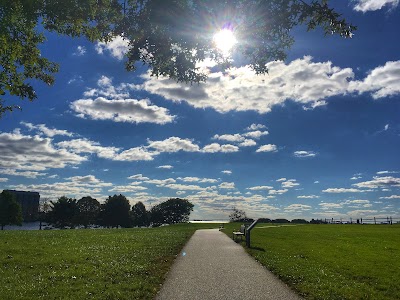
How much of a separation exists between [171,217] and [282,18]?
161547mm

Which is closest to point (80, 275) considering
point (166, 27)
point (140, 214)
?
point (166, 27)

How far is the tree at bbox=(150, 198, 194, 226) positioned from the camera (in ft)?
537

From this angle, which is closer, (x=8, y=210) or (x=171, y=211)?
(x=8, y=210)

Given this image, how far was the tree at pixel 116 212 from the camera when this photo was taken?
427 ft

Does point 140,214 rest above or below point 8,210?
above

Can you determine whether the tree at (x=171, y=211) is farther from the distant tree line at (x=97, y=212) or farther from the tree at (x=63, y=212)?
the tree at (x=63, y=212)

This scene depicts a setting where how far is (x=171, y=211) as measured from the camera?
166 metres

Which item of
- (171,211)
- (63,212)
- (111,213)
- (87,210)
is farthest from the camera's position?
(171,211)

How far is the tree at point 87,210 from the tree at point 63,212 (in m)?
5.09

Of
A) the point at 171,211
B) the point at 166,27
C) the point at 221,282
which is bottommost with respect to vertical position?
the point at 221,282

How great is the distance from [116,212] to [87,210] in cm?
1163

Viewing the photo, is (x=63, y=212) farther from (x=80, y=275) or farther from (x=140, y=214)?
(x=80, y=275)

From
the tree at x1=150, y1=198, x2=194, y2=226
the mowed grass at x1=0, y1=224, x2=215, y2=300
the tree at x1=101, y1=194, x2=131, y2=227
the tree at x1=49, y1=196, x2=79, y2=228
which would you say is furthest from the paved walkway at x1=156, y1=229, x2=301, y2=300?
the tree at x1=150, y1=198, x2=194, y2=226

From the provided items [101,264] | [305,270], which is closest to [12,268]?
[101,264]
